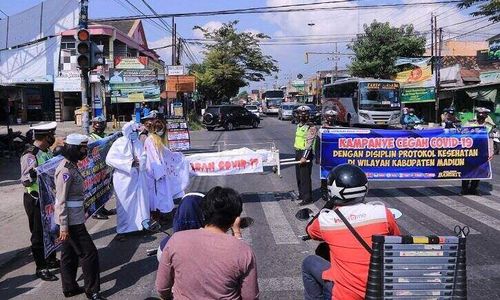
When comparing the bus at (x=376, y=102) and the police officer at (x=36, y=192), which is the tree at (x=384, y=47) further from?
the police officer at (x=36, y=192)

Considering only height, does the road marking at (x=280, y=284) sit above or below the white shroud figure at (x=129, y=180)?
below

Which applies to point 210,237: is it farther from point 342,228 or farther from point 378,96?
point 378,96

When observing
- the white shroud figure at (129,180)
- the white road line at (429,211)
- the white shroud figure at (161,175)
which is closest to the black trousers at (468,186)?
the white road line at (429,211)

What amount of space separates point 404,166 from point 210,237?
8388 mm

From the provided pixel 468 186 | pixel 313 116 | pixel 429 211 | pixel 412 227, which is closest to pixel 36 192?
pixel 412 227

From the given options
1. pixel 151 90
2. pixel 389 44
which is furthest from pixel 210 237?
pixel 389 44

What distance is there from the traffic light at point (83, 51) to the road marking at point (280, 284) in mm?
7646

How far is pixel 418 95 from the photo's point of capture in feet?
129

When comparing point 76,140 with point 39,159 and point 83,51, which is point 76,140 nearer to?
point 39,159

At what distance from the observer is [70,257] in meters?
5.27

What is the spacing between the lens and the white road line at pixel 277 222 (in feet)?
24.5

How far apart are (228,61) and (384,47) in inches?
777

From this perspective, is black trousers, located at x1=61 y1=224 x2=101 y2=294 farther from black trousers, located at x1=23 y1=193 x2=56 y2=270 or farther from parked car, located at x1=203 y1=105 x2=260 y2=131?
parked car, located at x1=203 y1=105 x2=260 y2=131

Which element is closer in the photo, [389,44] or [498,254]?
[498,254]
